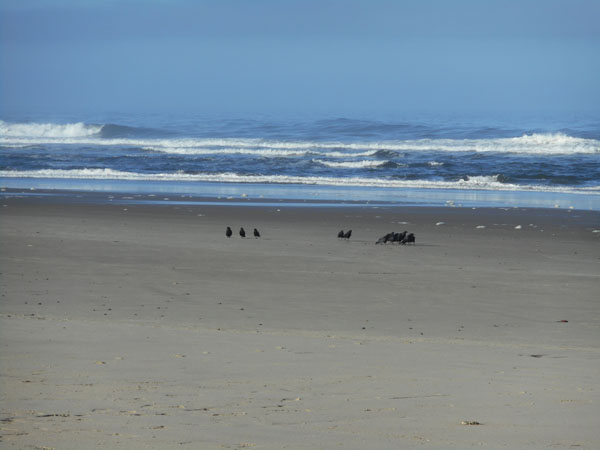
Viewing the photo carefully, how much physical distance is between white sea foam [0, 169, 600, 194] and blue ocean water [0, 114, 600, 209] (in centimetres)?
4

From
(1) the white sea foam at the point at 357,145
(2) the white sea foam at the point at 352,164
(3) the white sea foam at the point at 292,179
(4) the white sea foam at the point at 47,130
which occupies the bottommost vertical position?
(3) the white sea foam at the point at 292,179

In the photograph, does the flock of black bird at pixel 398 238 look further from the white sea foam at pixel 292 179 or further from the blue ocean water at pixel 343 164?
the white sea foam at pixel 292 179

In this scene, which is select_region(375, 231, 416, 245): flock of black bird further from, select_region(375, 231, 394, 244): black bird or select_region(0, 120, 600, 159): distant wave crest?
select_region(0, 120, 600, 159): distant wave crest

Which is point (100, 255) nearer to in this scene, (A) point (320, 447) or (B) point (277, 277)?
(B) point (277, 277)

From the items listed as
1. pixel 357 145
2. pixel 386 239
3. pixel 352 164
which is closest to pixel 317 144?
pixel 357 145

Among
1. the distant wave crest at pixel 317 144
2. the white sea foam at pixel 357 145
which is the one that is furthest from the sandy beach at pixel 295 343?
the white sea foam at pixel 357 145

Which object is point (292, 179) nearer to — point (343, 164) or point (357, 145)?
point (343, 164)

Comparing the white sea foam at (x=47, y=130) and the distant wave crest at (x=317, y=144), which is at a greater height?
the white sea foam at (x=47, y=130)

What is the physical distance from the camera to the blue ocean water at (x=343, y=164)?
87.1 feet

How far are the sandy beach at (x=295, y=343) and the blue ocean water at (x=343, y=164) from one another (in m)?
11.7

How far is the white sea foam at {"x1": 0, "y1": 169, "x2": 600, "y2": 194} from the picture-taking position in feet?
94.3

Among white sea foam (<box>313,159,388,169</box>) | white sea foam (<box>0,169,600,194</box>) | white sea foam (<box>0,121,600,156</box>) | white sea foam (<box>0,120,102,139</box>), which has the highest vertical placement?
white sea foam (<box>0,120,102,139</box>)

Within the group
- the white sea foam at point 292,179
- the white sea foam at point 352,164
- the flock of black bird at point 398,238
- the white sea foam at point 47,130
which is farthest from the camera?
the white sea foam at point 47,130

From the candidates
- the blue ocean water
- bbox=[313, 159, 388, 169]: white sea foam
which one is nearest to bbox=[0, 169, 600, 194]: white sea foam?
the blue ocean water
